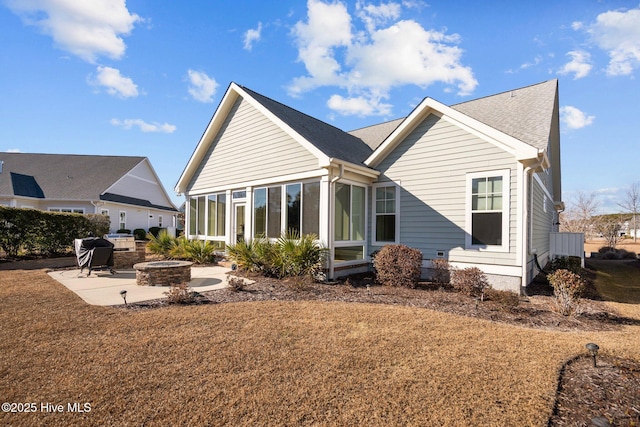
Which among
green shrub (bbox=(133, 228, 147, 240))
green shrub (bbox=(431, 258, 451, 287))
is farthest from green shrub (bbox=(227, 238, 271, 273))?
green shrub (bbox=(133, 228, 147, 240))

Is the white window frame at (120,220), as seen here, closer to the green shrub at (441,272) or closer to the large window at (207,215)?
the large window at (207,215)

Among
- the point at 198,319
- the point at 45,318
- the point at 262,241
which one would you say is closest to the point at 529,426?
the point at 198,319

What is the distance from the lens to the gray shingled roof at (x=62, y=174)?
22.8 meters

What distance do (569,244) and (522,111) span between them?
609cm

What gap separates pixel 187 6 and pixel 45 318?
32.4ft

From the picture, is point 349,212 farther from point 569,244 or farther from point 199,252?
point 569,244

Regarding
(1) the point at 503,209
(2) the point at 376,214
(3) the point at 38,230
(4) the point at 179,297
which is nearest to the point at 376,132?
(2) the point at 376,214

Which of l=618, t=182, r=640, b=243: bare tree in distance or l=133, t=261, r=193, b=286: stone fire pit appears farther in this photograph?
l=618, t=182, r=640, b=243: bare tree in distance

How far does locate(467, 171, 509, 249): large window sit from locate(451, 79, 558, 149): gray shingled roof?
3.93 feet

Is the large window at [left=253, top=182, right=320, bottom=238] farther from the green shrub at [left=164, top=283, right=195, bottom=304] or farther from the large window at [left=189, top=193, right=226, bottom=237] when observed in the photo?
the green shrub at [left=164, top=283, right=195, bottom=304]

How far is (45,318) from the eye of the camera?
17.1ft

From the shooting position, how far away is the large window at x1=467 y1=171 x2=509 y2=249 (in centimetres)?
783

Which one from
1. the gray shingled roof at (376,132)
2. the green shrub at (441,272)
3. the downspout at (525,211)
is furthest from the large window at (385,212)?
the gray shingled roof at (376,132)

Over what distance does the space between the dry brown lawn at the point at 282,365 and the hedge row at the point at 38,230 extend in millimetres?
9610
